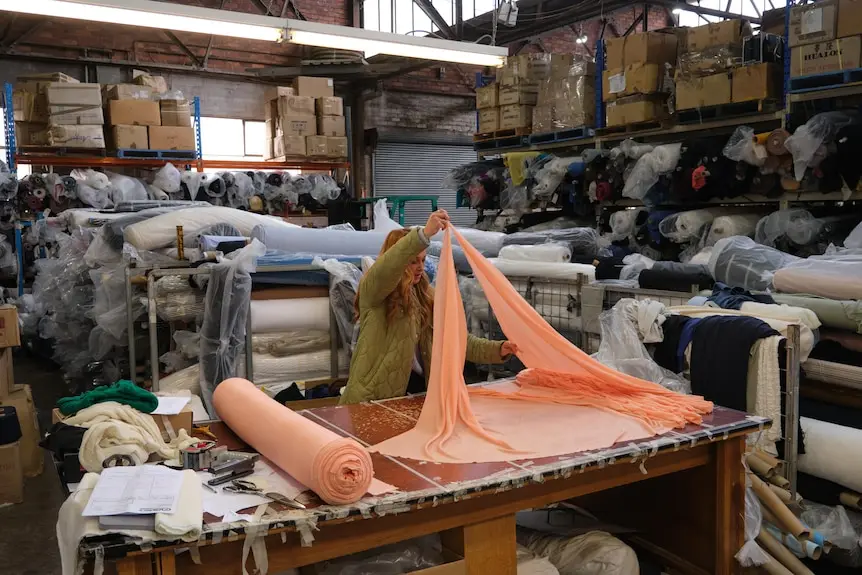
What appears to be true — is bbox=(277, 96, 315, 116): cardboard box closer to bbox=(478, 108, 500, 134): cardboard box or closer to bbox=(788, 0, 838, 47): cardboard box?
bbox=(478, 108, 500, 134): cardboard box

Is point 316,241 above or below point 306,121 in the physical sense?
below

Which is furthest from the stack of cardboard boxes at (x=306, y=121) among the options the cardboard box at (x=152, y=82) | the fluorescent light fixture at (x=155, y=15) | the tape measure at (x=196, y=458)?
the tape measure at (x=196, y=458)

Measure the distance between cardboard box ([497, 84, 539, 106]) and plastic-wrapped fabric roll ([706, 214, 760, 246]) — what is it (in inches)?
110

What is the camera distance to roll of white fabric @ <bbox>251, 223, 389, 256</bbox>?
5.12 meters

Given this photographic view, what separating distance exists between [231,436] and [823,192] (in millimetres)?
4657

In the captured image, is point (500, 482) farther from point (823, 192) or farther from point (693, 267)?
point (823, 192)

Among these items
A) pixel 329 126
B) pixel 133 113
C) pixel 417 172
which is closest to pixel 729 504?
pixel 133 113

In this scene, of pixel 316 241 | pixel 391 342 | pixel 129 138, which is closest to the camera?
pixel 391 342

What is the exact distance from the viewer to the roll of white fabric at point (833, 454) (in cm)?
285

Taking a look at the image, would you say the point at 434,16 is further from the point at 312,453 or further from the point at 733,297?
the point at 312,453

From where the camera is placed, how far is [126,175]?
31.3 feet

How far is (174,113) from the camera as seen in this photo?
8930 millimetres

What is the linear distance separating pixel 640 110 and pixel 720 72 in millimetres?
834

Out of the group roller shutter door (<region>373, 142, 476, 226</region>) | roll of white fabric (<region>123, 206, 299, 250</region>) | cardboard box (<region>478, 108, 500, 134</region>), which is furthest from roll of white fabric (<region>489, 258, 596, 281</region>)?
roller shutter door (<region>373, 142, 476, 226</region>)
